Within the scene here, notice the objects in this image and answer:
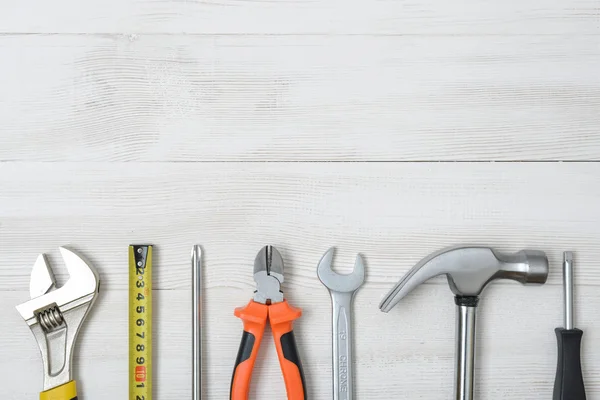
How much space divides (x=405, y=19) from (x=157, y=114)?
1.38ft

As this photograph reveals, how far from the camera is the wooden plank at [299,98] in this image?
1.04 metres

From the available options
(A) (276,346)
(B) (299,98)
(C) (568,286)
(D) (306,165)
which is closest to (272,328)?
(A) (276,346)

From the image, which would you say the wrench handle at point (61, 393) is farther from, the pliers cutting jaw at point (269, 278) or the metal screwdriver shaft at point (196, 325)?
the pliers cutting jaw at point (269, 278)

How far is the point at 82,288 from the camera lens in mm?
1015

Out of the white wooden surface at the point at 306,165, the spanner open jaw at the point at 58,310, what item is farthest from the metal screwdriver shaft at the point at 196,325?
the spanner open jaw at the point at 58,310

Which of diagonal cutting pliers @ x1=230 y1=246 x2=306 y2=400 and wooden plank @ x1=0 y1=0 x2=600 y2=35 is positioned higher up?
wooden plank @ x1=0 y1=0 x2=600 y2=35

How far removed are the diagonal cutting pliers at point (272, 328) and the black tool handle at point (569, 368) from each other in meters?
0.39

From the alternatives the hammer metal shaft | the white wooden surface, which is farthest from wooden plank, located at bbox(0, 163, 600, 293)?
the hammer metal shaft

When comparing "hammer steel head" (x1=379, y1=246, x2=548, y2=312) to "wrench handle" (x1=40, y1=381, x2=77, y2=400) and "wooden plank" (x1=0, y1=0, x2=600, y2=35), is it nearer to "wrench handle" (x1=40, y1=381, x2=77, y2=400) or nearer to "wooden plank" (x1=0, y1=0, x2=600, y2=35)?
"wooden plank" (x1=0, y1=0, x2=600, y2=35)

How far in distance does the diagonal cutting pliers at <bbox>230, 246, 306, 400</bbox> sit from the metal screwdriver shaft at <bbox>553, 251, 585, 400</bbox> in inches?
15.6

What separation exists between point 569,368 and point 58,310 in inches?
31.0

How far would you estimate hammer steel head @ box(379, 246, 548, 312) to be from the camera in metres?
0.98

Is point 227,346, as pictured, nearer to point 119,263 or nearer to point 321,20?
point 119,263

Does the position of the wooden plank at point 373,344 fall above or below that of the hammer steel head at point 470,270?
below
